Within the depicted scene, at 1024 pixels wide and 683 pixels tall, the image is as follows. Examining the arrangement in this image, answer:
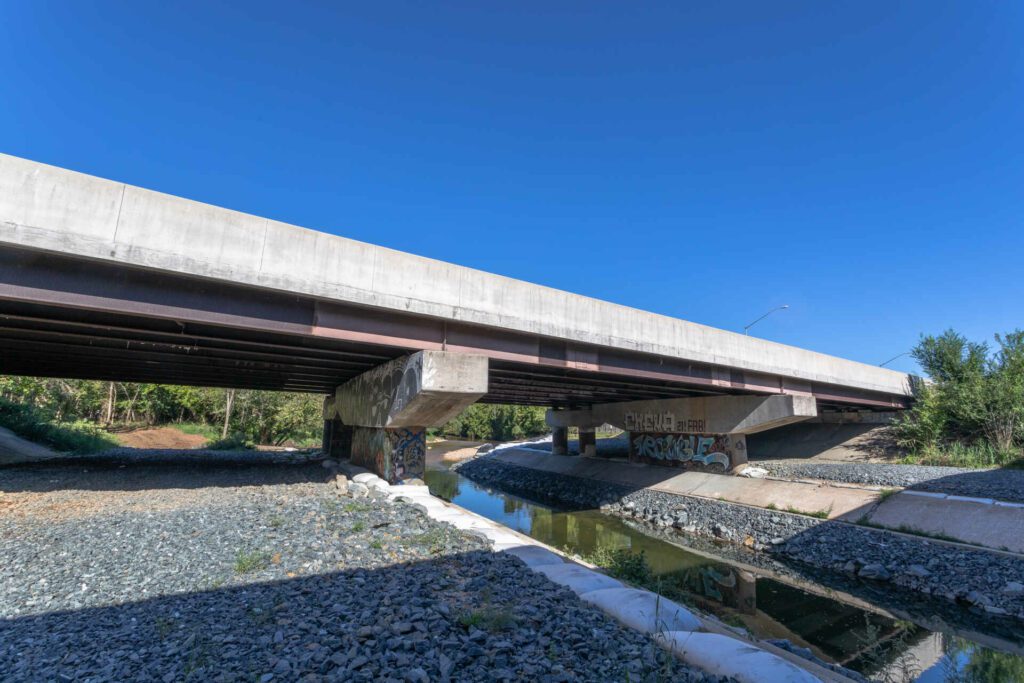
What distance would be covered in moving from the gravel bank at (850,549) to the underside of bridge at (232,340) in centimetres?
539

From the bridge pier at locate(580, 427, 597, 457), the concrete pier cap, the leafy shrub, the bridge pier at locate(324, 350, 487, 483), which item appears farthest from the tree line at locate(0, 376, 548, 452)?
the concrete pier cap

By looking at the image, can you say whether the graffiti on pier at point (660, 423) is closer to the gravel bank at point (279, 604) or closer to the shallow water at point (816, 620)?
the shallow water at point (816, 620)

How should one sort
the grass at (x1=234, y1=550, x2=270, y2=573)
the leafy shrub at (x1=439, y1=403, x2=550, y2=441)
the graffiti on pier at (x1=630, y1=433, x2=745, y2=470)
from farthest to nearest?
the leafy shrub at (x1=439, y1=403, x2=550, y2=441) → the graffiti on pier at (x1=630, y1=433, x2=745, y2=470) → the grass at (x1=234, y1=550, x2=270, y2=573)

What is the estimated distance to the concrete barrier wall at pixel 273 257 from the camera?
318 inches

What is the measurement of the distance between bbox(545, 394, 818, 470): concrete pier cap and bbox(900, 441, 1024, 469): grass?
654 cm

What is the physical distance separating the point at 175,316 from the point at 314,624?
7508 millimetres

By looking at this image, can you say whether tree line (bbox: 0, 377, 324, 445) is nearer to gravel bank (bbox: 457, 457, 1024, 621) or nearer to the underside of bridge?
the underside of bridge

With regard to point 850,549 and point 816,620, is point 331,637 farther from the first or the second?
point 850,549

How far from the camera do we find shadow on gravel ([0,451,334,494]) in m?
13.4

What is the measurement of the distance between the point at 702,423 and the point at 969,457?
11.7m

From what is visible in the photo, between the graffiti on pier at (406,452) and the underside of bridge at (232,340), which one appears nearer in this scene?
the underside of bridge at (232,340)

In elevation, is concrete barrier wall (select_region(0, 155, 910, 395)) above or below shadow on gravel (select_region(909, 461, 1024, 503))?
above

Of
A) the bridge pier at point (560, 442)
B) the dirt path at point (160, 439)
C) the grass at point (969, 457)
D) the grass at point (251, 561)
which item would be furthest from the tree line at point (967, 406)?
the dirt path at point (160, 439)

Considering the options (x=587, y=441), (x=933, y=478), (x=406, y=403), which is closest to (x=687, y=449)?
(x=587, y=441)
